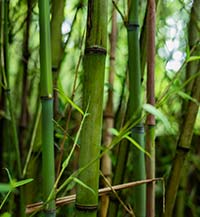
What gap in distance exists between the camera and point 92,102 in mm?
522

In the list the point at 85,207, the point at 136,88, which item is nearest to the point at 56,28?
the point at 136,88

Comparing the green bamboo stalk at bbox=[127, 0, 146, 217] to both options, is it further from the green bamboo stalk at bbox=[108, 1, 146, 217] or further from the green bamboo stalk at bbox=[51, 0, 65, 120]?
the green bamboo stalk at bbox=[51, 0, 65, 120]

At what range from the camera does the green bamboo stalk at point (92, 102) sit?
1.68 ft

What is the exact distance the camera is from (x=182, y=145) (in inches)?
30.4

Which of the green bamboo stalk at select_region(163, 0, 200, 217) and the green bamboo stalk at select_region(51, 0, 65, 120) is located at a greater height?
the green bamboo stalk at select_region(51, 0, 65, 120)

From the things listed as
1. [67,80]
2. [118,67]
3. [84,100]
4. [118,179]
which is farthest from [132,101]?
[67,80]

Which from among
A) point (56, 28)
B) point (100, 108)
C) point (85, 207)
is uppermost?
point (56, 28)

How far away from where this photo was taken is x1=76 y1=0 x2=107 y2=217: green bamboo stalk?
513mm

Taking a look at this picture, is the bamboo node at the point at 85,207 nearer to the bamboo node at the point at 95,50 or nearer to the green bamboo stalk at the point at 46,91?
the green bamboo stalk at the point at 46,91

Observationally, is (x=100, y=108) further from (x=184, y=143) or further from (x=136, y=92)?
(x=184, y=143)

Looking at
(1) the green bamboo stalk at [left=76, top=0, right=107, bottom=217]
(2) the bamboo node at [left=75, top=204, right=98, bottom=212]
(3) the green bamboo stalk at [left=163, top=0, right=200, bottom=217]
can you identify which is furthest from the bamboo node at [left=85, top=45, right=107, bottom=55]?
(3) the green bamboo stalk at [left=163, top=0, right=200, bottom=217]

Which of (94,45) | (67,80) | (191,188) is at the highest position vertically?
(94,45)

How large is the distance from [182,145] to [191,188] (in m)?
0.85

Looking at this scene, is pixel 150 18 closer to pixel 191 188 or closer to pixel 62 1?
pixel 62 1
